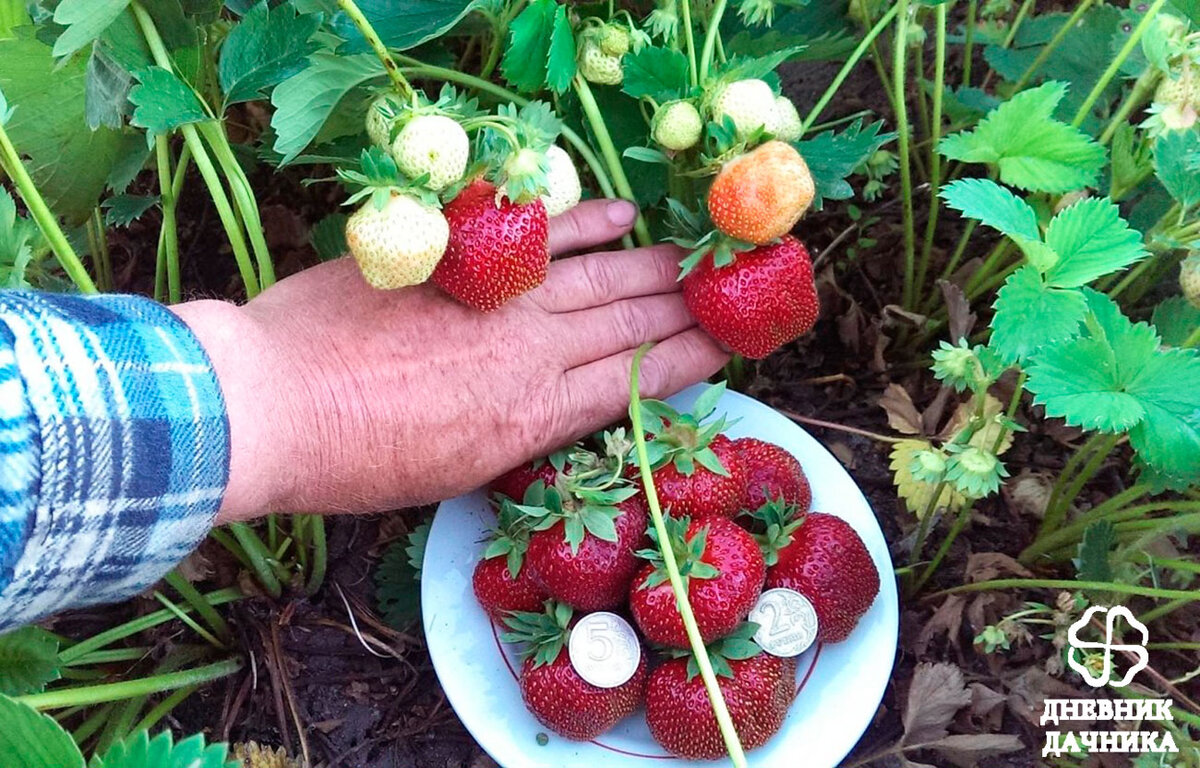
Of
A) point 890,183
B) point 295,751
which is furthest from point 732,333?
point 295,751

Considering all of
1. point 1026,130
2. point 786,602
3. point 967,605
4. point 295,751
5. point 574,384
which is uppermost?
point 1026,130

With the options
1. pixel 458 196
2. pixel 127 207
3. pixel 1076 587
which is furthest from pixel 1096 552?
pixel 127 207

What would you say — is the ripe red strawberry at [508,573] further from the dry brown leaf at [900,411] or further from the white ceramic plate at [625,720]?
the dry brown leaf at [900,411]

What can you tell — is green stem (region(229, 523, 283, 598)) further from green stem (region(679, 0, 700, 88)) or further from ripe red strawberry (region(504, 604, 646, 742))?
green stem (region(679, 0, 700, 88))

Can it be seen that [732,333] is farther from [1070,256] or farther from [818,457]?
[1070,256]

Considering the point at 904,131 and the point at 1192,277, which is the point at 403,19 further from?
the point at 1192,277
